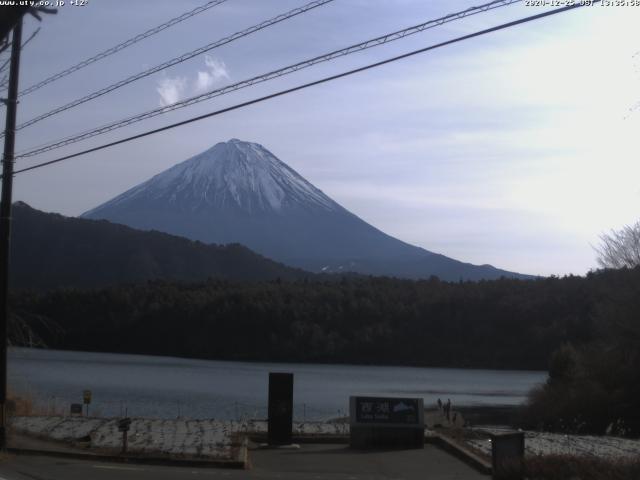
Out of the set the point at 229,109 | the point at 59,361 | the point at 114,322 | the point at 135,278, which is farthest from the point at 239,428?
the point at 135,278

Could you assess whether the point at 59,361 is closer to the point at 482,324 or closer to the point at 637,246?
the point at 482,324

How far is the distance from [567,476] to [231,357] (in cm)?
8612

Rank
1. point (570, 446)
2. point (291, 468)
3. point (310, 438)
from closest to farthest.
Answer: point (291, 468)
point (570, 446)
point (310, 438)

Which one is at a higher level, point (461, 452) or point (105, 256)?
point (105, 256)

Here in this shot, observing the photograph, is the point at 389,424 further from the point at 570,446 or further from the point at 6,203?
the point at 6,203

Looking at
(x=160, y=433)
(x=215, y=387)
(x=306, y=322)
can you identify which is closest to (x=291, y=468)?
(x=160, y=433)

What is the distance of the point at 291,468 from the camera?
17.7m

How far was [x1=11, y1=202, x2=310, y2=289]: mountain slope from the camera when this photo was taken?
14925cm

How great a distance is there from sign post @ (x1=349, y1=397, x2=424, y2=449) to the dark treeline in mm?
71435

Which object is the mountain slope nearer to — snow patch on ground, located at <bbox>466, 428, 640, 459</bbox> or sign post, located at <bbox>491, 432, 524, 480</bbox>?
snow patch on ground, located at <bbox>466, 428, 640, 459</bbox>

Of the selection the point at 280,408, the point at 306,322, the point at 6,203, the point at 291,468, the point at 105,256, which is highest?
the point at 105,256

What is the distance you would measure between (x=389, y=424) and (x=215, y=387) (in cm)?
3610

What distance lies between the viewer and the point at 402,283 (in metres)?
119

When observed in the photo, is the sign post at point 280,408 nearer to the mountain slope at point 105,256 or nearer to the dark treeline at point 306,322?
the dark treeline at point 306,322
